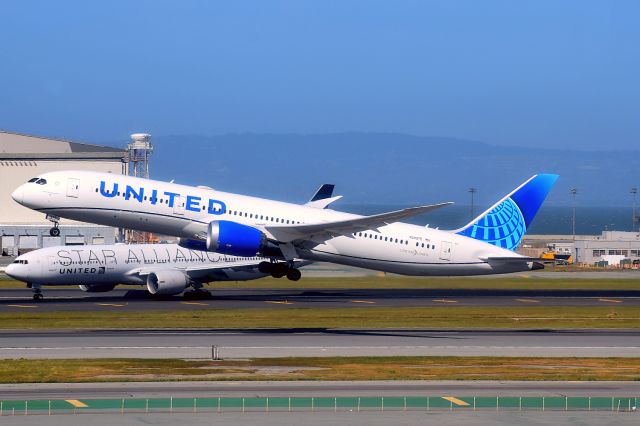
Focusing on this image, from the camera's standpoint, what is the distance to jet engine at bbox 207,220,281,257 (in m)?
52.6

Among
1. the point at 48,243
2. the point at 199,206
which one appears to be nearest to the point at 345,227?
the point at 199,206

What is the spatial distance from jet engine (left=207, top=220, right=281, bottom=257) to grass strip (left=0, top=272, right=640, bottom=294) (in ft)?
88.5

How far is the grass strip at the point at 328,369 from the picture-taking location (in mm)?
38250

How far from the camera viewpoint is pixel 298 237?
55812 mm

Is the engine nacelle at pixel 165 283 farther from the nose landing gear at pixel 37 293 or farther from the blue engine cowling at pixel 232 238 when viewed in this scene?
the blue engine cowling at pixel 232 238

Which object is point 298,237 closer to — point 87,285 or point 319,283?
point 87,285

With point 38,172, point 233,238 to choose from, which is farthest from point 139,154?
point 233,238

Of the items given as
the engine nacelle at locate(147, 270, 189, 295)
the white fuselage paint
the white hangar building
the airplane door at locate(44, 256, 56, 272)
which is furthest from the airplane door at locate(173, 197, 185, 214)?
the white hangar building

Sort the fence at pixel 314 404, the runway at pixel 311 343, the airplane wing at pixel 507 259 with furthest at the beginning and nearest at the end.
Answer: the airplane wing at pixel 507 259 < the runway at pixel 311 343 < the fence at pixel 314 404

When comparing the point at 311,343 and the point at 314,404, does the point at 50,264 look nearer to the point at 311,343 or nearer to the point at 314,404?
the point at 311,343

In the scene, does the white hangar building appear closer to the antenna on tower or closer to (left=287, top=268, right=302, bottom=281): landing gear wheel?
the antenna on tower

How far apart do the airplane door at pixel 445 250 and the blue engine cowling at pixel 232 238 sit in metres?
15.1

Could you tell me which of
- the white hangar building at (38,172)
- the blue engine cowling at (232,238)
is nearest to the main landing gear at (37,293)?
the blue engine cowling at (232,238)

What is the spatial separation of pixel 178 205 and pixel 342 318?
12.2 metres
